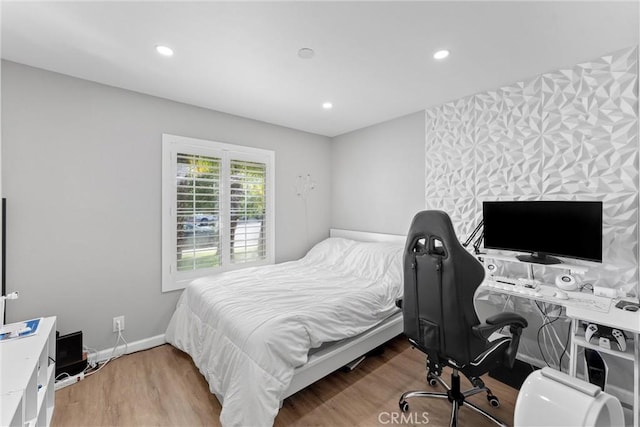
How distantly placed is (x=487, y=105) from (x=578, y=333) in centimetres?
203

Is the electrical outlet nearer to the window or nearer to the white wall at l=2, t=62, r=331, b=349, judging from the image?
the white wall at l=2, t=62, r=331, b=349

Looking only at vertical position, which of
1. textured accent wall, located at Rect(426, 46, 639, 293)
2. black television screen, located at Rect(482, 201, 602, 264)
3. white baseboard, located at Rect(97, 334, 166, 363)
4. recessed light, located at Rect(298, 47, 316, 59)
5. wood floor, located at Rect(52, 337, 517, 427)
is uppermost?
recessed light, located at Rect(298, 47, 316, 59)

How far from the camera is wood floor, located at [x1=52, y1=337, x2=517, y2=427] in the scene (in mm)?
1779

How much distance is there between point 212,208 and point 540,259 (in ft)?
10.4

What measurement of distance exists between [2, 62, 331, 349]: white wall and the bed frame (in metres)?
1.75

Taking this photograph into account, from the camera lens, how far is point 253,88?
8.39 ft

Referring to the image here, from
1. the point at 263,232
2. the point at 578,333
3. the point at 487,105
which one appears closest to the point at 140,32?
the point at 263,232

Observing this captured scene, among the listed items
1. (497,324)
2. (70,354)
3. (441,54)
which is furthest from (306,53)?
(70,354)

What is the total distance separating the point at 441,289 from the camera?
60.9 inches

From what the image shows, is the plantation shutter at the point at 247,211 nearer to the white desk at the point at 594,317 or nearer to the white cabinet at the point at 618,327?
the white desk at the point at 594,317

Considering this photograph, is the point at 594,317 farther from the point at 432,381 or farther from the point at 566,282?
the point at 432,381

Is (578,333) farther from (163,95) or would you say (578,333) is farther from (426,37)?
(163,95)

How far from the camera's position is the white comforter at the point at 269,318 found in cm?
164

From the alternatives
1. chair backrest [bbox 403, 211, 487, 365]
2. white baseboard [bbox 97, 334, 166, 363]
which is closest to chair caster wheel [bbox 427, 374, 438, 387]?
chair backrest [bbox 403, 211, 487, 365]
